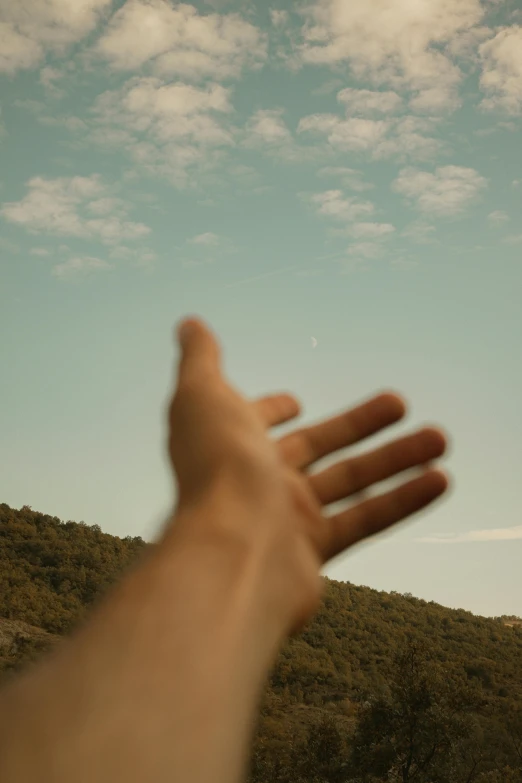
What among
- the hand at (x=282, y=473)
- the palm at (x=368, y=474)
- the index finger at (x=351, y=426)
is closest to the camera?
the hand at (x=282, y=473)

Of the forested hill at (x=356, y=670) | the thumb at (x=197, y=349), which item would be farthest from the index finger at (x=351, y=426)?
the forested hill at (x=356, y=670)

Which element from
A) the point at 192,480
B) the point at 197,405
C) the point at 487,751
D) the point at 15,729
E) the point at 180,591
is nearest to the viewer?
the point at 15,729

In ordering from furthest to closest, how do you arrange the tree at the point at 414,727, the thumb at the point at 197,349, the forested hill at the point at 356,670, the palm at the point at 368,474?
the forested hill at the point at 356,670 → the tree at the point at 414,727 → the palm at the point at 368,474 → the thumb at the point at 197,349

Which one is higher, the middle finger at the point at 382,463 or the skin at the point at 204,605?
the middle finger at the point at 382,463

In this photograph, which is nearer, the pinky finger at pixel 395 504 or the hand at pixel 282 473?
the hand at pixel 282 473

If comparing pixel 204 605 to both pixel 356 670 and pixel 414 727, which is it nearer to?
pixel 414 727

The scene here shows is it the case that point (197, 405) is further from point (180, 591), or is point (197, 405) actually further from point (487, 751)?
point (487, 751)

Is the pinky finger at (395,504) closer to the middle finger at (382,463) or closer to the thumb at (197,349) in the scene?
the middle finger at (382,463)

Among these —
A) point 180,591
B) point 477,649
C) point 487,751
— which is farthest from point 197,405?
point 477,649
